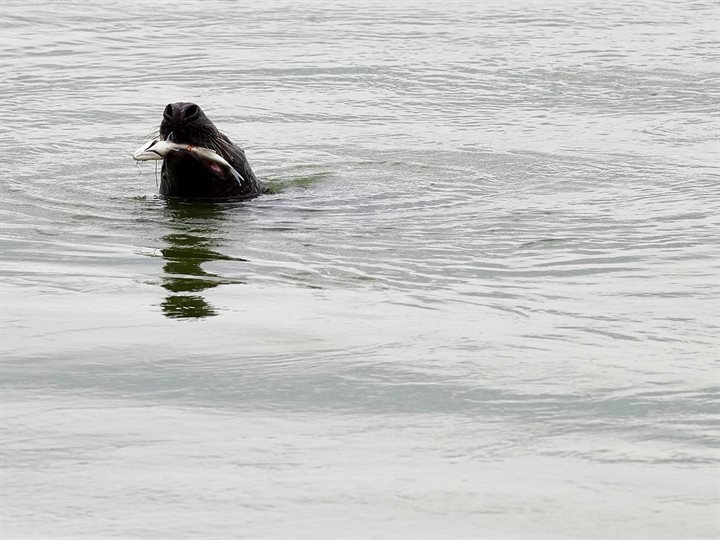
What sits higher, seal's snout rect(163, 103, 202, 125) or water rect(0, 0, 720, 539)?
seal's snout rect(163, 103, 202, 125)

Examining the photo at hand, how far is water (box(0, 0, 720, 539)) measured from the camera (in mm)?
4031

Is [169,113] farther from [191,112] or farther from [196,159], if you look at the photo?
[196,159]

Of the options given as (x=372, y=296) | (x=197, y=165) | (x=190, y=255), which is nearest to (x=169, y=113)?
(x=197, y=165)

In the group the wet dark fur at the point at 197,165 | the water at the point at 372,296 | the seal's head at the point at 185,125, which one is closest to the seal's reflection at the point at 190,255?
the water at the point at 372,296

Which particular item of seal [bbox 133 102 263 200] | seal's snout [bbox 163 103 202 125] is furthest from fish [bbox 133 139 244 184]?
seal's snout [bbox 163 103 202 125]

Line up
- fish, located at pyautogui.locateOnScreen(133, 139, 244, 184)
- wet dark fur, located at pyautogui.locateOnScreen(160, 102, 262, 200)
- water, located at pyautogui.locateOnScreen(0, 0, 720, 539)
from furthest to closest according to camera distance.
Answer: wet dark fur, located at pyautogui.locateOnScreen(160, 102, 262, 200), fish, located at pyautogui.locateOnScreen(133, 139, 244, 184), water, located at pyautogui.locateOnScreen(0, 0, 720, 539)

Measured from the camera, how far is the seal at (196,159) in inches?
316

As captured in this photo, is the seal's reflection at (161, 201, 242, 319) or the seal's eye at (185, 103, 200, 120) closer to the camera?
the seal's reflection at (161, 201, 242, 319)

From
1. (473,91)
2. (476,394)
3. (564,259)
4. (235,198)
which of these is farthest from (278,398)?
(473,91)

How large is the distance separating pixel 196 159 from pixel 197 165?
0.14 m

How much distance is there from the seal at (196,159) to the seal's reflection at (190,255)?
0.14m

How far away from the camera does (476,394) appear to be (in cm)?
489

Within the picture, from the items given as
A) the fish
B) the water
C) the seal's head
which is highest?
the seal's head

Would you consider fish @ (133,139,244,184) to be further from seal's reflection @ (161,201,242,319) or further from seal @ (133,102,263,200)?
seal's reflection @ (161,201,242,319)
